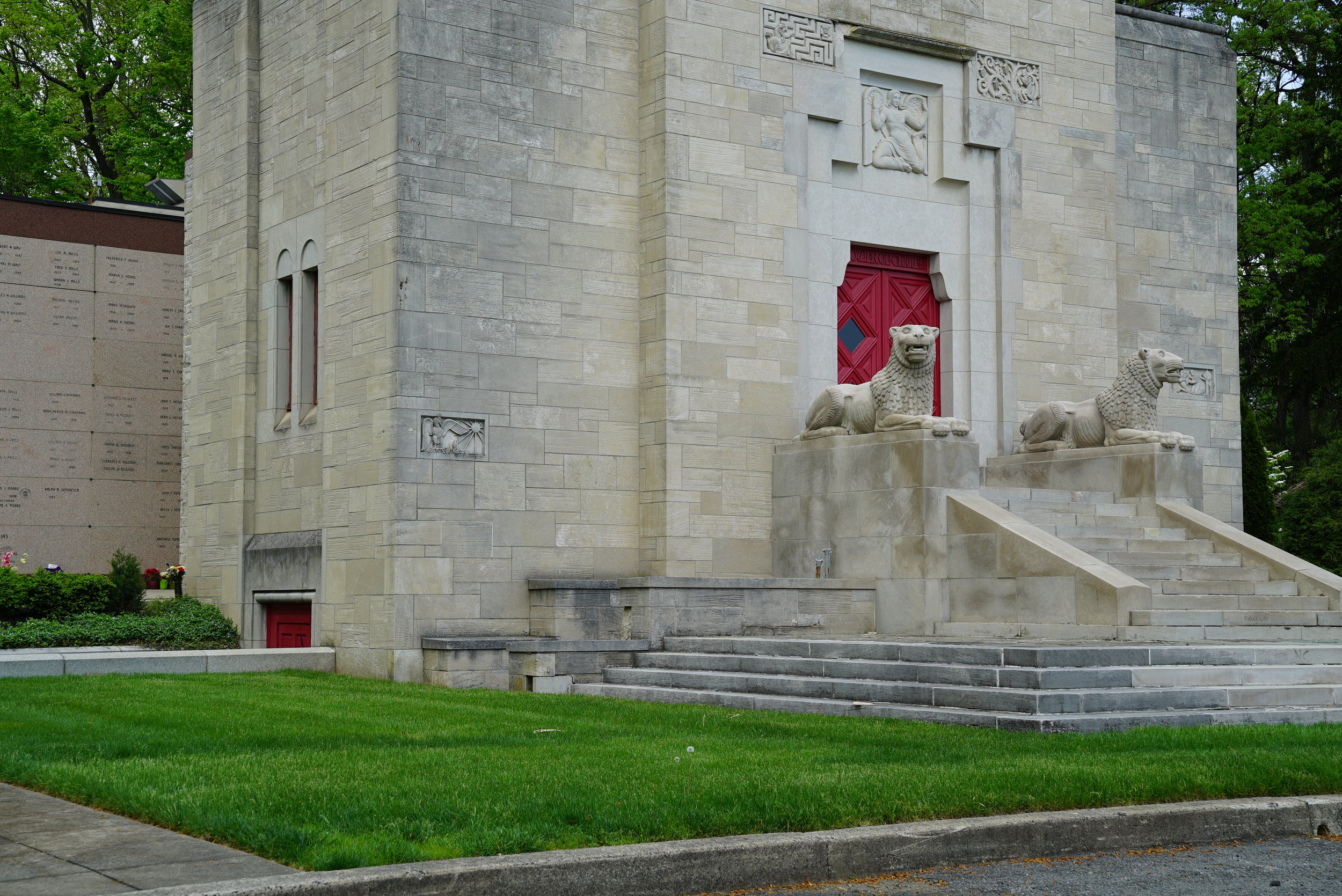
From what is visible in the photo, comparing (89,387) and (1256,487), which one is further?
(1256,487)

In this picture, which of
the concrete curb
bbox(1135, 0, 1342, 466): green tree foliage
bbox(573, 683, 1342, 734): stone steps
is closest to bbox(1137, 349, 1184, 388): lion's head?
bbox(573, 683, 1342, 734): stone steps

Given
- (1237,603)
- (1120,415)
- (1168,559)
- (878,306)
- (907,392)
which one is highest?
(878,306)

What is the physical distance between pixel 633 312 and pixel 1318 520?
49.4ft

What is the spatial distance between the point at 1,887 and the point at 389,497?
34.2 ft

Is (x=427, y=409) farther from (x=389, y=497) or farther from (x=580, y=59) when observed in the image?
(x=580, y=59)

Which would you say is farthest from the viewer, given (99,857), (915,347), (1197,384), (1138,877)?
(1197,384)

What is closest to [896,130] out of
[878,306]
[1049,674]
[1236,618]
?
[878,306]

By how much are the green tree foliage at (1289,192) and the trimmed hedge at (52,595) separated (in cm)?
2440

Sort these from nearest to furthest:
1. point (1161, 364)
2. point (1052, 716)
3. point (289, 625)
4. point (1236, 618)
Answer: point (1052, 716)
point (1236, 618)
point (1161, 364)
point (289, 625)

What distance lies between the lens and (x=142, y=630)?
727 inches

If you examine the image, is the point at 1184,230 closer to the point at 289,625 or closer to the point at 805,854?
the point at 289,625

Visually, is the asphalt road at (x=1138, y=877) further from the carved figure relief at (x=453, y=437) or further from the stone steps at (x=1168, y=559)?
the carved figure relief at (x=453, y=437)

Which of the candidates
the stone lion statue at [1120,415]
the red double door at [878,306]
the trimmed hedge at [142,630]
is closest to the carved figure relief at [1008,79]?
the red double door at [878,306]

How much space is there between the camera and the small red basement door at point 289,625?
60.3 feet
